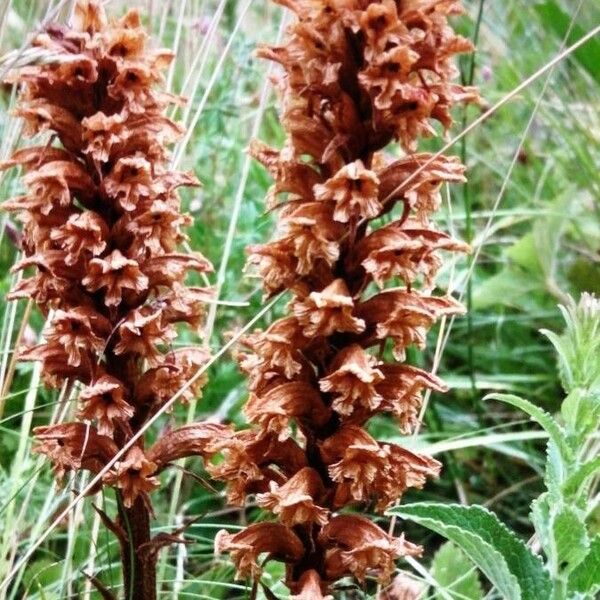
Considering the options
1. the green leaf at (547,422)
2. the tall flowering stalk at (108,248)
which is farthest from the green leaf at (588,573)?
the tall flowering stalk at (108,248)

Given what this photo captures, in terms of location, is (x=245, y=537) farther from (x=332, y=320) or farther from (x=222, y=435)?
(x=332, y=320)

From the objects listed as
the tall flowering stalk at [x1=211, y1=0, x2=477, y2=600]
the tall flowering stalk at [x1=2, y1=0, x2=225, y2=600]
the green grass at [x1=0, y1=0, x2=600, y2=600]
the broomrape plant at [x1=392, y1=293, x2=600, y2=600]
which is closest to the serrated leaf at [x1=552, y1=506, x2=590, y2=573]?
the broomrape plant at [x1=392, y1=293, x2=600, y2=600]

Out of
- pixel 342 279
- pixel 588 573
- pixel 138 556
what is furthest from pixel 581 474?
pixel 138 556

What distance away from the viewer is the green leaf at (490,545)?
1.05 m

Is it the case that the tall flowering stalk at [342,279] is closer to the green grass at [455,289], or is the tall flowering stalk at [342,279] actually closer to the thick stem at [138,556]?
the thick stem at [138,556]

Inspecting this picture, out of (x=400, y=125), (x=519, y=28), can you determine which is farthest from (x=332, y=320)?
(x=519, y=28)

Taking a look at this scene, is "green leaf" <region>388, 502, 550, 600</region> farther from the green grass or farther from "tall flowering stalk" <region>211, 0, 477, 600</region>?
the green grass

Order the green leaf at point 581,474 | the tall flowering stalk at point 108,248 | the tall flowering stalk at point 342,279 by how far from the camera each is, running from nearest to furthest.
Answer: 1. the green leaf at point 581,474
2. the tall flowering stalk at point 342,279
3. the tall flowering stalk at point 108,248

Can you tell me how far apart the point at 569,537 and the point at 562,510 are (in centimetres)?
4

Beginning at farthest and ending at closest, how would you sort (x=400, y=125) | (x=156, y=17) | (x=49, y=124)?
(x=156, y=17) < (x=49, y=124) < (x=400, y=125)

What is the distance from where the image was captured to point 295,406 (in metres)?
1.18

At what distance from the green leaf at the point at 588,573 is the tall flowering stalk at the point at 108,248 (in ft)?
1.57

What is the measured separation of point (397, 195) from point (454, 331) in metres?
1.64

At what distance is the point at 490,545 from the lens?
1045 mm
